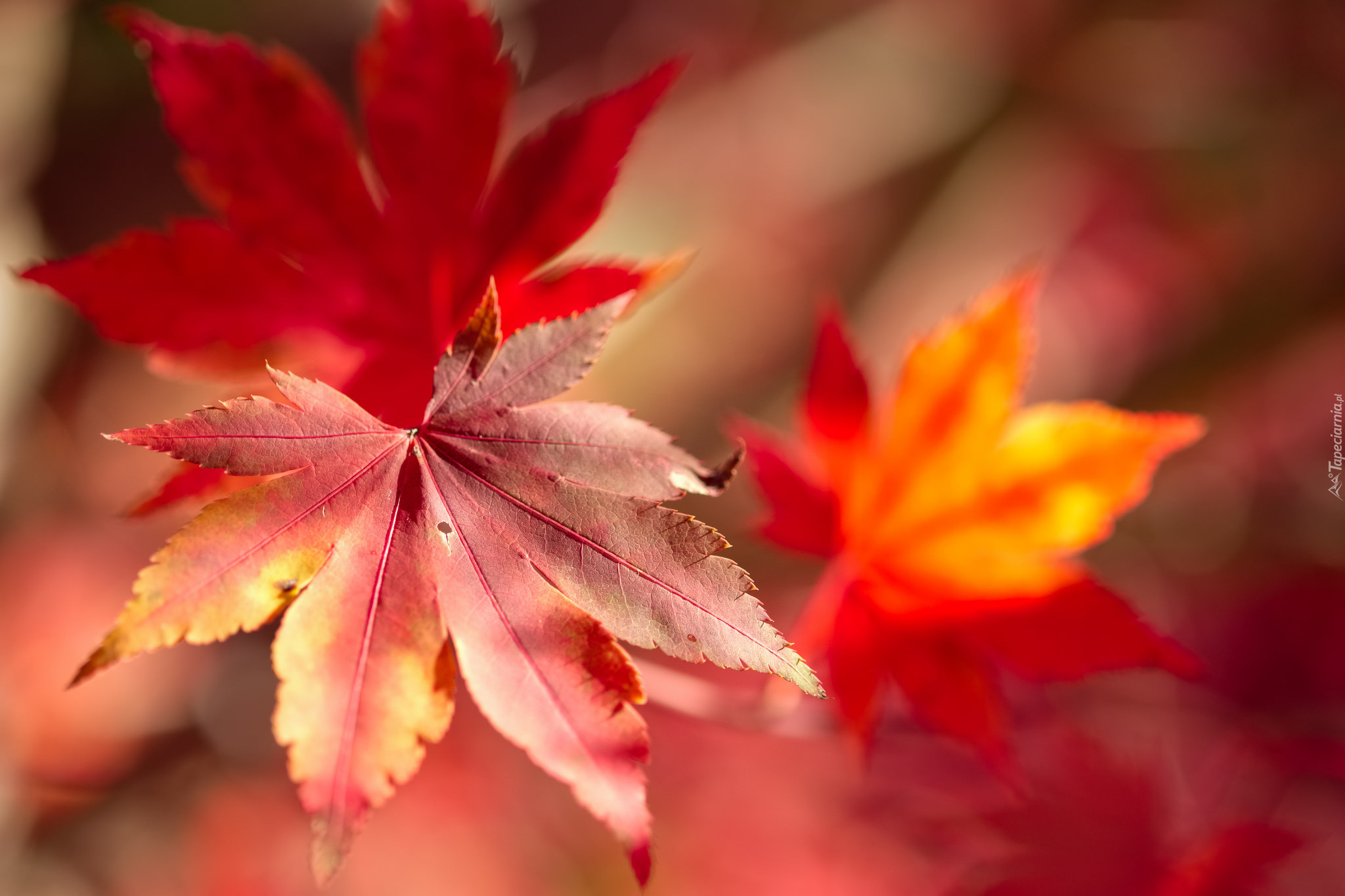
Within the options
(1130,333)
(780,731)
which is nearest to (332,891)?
(780,731)

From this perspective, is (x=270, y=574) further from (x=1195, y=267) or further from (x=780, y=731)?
(x=1195, y=267)

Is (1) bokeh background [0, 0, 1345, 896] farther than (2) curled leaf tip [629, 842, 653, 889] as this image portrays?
Yes

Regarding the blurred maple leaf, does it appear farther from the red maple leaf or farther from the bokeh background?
the red maple leaf

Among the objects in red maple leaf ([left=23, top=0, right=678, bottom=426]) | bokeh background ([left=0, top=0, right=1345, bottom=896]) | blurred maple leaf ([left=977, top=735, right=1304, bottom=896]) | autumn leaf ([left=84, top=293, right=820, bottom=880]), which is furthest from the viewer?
bokeh background ([left=0, top=0, right=1345, bottom=896])

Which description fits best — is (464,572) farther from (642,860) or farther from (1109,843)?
(1109,843)

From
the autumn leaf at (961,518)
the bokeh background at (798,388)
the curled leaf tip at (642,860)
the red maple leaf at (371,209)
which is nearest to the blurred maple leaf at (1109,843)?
the bokeh background at (798,388)

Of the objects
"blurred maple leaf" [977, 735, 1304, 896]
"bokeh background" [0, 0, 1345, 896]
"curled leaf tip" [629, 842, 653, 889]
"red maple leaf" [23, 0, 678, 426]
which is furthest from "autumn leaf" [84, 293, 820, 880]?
"blurred maple leaf" [977, 735, 1304, 896]

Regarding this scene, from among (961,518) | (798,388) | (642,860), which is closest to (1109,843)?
(961,518)
